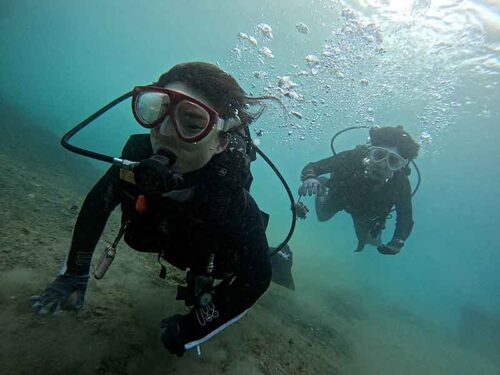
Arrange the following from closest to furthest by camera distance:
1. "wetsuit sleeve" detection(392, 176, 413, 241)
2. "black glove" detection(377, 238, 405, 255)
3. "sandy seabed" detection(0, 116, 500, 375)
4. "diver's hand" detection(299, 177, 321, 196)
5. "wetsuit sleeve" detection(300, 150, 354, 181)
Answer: "sandy seabed" detection(0, 116, 500, 375), "diver's hand" detection(299, 177, 321, 196), "black glove" detection(377, 238, 405, 255), "wetsuit sleeve" detection(392, 176, 413, 241), "wetsuit sleeve" detection(300, 150, 354, 181)

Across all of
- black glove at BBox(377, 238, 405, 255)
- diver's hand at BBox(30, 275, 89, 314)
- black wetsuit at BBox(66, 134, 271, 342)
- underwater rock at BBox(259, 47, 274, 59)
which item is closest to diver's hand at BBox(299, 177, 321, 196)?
black glove at BBox(377, 238, 405, 255)

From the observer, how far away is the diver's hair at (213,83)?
2188 mm

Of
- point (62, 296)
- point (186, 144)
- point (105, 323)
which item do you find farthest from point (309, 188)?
point (62, 296)

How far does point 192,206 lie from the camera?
221 centimetres

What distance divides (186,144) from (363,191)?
6.34m

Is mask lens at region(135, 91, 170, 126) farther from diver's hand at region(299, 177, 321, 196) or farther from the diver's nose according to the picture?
diver's hand at region(299, 177, 321, 196)

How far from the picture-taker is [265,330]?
11.4 ft

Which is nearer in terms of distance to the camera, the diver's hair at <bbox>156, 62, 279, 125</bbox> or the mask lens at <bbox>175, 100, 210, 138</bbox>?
the mask lens at <bbox>175, 100, 210, 138</bbox>

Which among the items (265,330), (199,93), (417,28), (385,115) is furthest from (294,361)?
(385,115)

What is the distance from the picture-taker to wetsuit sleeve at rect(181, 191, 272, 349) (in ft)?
7.37

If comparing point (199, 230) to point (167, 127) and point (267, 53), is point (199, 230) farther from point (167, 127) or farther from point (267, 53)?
point (267, 53)

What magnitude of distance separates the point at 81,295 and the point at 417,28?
22.9m

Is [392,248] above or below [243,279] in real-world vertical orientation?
above

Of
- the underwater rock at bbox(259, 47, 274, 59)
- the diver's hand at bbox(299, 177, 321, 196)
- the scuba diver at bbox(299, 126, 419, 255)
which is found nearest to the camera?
the diver's hand at bbox(299, 177, 321, 196)
